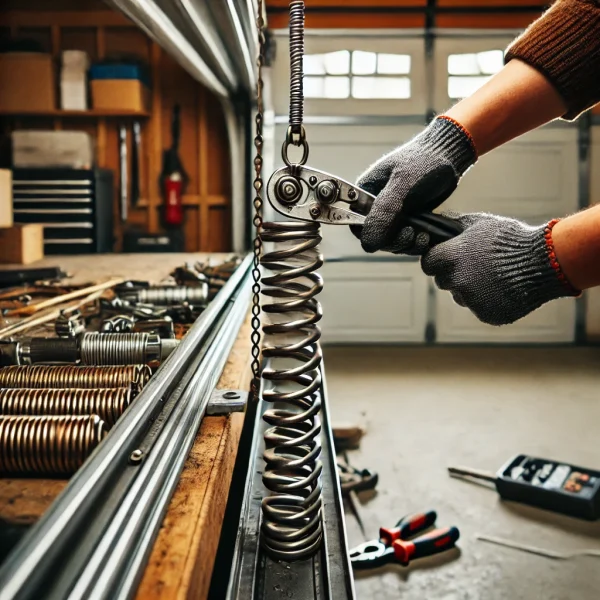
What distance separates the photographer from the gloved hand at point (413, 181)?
37.9 inches

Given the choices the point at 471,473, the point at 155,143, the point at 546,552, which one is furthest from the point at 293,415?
the point at 155,143

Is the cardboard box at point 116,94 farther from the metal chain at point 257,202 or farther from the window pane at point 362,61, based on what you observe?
the metal chain at point 257,202

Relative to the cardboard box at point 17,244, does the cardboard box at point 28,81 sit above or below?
above

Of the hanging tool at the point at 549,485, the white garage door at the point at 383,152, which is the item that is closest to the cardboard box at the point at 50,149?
the white garage door at the point at 383,152

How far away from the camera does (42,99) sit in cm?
489

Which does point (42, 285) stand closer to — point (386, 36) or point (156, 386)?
point (156, 386)

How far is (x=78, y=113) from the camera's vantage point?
498 cm

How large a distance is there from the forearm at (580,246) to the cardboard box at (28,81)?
4718mm

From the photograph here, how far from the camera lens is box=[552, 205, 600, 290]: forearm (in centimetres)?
98

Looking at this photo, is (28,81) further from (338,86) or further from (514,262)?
(514,262)

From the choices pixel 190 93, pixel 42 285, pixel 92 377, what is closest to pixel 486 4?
pixel 190 93

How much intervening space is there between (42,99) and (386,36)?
2.74 m

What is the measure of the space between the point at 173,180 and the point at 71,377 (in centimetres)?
419

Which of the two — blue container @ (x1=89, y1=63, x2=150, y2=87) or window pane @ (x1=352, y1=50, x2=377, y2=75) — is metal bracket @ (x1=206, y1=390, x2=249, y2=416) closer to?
blue container @ (x1=89, y1=63, x2=150, y2=87)
